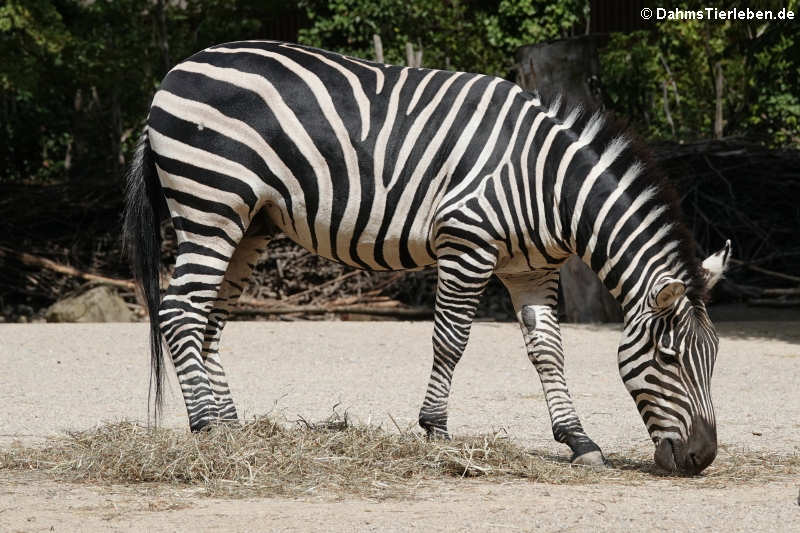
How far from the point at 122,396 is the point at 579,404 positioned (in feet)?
10.5

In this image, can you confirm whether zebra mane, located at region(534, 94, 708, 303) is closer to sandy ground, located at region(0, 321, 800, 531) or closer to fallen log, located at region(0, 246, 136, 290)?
sandy ground, located at region(0, 321, 800, 531)

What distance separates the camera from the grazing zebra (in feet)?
16.4

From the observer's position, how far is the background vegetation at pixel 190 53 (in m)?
12.7

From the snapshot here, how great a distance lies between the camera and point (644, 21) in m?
16.5

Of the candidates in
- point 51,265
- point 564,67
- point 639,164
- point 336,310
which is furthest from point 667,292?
point 51,265

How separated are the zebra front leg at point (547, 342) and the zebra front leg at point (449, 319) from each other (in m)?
0.37

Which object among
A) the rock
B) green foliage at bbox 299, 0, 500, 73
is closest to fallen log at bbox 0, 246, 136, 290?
the rock

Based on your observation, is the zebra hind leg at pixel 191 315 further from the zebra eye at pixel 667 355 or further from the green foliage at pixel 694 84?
the green foliage at pixel 694 84

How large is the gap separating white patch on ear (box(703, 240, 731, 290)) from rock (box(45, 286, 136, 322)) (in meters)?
8.41

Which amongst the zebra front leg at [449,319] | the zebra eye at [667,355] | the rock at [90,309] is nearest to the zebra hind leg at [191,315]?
the zebra front leg at [449,319]

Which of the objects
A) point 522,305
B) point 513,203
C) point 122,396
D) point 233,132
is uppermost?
A: point 233,132

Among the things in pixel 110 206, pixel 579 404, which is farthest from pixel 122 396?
pixel 110 206

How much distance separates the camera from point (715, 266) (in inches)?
191

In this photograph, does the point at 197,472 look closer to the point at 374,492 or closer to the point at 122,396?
the point at 374,492
